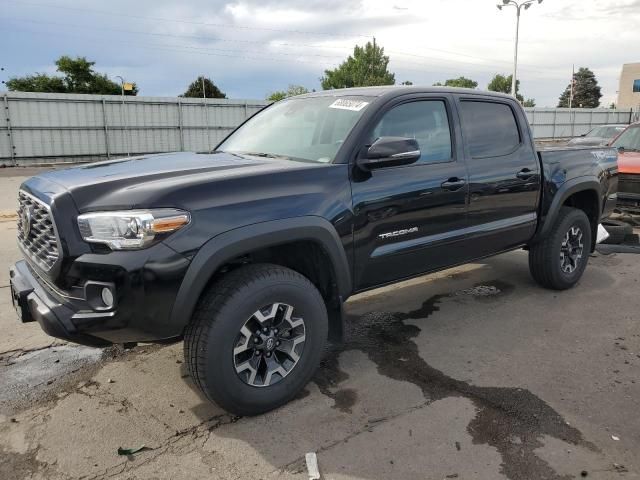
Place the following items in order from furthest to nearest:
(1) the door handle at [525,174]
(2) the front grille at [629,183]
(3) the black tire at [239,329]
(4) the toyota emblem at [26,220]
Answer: (2) the front grille at [629,183] → (1) the door handle at [525,174] → (4) the toyota emblem at [26,220] → (3) the black tire at [239,329]

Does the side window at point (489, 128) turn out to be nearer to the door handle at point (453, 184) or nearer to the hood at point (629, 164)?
the door handle at point (453, 184)

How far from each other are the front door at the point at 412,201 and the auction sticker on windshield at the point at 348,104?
150 millimetres

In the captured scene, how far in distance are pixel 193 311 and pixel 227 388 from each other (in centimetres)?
44

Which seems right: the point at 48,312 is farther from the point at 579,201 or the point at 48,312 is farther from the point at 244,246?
the point at 579,201

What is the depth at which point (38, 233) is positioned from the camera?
Result: 9.47 feet

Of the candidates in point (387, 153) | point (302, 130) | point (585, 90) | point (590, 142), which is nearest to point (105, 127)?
point (590, 142)

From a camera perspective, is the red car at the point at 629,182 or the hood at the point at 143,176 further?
the red car at the point at 629,182

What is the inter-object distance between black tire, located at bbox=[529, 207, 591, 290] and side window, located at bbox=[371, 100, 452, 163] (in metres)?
1.73

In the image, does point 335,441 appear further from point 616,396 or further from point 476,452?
point 616,396

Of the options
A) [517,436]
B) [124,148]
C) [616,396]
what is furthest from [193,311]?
[124,148]

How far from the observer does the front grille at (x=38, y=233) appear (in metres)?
2.71

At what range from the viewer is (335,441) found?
2.79 metres

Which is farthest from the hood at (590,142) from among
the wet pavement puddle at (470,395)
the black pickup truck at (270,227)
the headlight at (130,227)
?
the headlight at (130,227)

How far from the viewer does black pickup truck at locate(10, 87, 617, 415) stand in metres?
2.57
